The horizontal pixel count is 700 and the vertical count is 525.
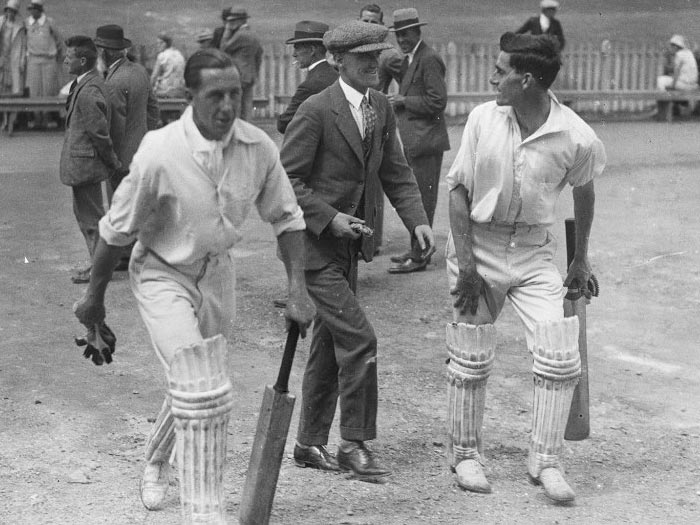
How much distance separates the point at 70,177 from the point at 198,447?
17.0ft

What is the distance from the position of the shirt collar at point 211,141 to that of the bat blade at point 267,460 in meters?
1.00

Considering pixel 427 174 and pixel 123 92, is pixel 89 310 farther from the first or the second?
pixel 427 174

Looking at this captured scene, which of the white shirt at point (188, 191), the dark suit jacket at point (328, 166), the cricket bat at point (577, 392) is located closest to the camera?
the white shirt at point (188, 191)

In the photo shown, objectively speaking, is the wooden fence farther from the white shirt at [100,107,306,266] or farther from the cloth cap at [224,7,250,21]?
the white shirt at [100,107,306,266]

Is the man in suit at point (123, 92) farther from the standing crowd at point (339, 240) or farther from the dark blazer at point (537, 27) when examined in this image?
the dark blazer at point (537, 27)

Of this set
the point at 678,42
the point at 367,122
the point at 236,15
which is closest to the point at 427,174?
the point at 367,122

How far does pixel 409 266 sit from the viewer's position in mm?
9430

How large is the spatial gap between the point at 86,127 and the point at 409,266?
8.77 feet

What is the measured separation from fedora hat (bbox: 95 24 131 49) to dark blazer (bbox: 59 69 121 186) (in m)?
0.23

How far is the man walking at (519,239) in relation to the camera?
16.8 feet

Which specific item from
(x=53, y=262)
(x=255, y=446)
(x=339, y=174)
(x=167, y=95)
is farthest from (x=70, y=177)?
(x=167, y=95)

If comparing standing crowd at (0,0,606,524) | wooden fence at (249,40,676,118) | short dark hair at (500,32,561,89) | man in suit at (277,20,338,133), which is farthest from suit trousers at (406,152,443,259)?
wooden fence at (249,40,676,118)

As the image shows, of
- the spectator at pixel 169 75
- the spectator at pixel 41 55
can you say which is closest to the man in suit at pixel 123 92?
the spectator at pixel 169 75

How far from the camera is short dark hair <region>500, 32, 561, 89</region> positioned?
200 inches
